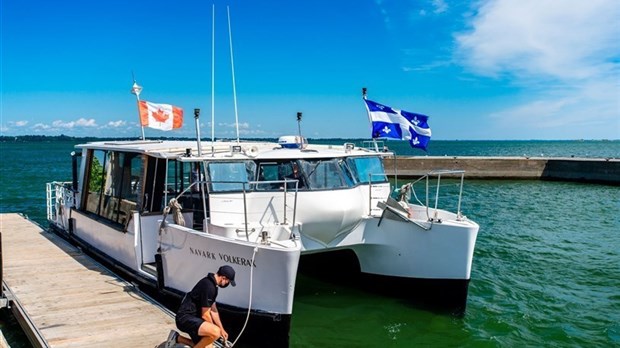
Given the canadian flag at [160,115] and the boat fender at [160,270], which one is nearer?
the boat fender at [160,270]

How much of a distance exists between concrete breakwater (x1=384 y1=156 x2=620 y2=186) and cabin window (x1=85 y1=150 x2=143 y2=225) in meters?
30.9

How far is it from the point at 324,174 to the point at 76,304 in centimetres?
520

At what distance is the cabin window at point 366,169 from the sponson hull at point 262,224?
0.03 meters

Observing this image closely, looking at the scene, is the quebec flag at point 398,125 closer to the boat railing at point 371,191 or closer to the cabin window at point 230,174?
the boat railing at point 371,191

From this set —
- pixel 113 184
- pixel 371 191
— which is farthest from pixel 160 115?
pixel 371 191

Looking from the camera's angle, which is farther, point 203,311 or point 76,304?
point 76,304

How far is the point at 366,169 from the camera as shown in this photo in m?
12.1

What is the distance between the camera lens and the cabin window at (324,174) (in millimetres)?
10344

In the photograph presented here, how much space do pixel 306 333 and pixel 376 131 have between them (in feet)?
15.8

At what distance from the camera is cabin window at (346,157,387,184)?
38.0ft

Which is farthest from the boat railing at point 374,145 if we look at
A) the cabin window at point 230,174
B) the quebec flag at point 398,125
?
the cabin window at point 230,174

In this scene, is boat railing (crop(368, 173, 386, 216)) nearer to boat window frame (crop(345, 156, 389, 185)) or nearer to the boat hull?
boat window frame (crop(345, 156, 389, 185))

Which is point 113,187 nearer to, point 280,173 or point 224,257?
point 280,173

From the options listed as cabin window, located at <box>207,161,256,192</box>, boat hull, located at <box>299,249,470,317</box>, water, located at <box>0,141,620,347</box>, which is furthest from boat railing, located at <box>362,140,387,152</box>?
cabin window, located at <box>207,161,256,192</box>
